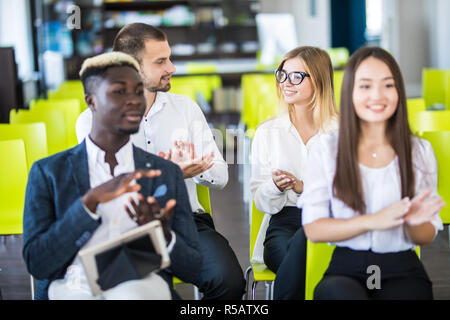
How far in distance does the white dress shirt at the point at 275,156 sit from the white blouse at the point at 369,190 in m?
0.70

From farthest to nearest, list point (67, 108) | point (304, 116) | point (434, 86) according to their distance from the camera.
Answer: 1. point (434, 86)
2. point (67, 108)
3. point (304, 116)

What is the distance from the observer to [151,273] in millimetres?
1804

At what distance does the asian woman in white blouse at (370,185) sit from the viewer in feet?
6.24

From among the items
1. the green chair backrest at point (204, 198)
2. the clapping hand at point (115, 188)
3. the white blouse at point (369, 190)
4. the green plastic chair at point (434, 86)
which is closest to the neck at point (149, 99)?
the green chair backrest at point (204, 198)

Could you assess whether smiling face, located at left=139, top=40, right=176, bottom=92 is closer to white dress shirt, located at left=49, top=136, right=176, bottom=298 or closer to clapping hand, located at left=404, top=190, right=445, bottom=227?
white dress shirt, located at left=49, top=136, right=176, bottom=298

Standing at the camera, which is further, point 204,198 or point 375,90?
point 204,198

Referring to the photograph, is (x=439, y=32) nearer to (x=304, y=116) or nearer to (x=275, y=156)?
(x=304, y=116)

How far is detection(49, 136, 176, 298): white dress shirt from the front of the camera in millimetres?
1783

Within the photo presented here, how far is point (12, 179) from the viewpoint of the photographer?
136 inches

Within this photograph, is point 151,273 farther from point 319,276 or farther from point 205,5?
point 205,5

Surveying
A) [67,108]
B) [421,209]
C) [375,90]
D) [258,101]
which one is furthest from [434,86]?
[421,209]

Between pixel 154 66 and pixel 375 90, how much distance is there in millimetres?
1077
